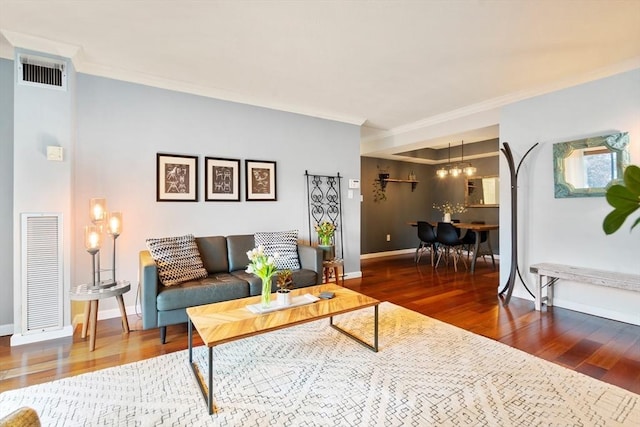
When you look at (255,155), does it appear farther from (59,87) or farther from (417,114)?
(417,114)

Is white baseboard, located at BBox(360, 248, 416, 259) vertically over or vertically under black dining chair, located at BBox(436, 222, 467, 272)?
under

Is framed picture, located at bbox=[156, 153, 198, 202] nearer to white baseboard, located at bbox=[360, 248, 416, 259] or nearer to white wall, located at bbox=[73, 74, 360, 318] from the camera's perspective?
white wall, located at bbox=[73, 74, 360, 318]

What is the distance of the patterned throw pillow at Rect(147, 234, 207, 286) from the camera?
2.87 m

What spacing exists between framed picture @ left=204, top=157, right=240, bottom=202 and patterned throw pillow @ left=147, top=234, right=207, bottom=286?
0.71m

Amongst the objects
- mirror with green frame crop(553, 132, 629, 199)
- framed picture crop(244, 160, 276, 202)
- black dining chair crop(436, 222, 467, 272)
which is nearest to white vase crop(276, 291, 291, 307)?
framed picture crop(244, 160, 276, 202)

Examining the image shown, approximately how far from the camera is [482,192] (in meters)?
6.90

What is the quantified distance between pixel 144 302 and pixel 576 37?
166 inches

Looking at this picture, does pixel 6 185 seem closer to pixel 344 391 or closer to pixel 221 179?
pixel 221 179

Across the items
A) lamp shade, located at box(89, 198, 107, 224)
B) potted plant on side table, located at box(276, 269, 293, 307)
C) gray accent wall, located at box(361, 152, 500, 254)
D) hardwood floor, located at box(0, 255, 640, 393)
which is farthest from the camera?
gray accent wall, located at box(361, 152, 500, 254)

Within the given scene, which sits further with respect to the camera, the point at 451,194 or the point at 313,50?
the point at 451,194

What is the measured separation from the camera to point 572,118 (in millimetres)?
3434

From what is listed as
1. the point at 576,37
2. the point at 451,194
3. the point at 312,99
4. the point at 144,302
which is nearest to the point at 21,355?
the point at 144,302

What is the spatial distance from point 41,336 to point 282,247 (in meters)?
2.28

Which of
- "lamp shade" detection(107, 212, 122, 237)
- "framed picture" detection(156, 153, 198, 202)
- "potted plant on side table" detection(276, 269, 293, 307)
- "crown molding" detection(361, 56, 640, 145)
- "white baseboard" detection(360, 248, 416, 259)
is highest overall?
"crown molding" detection(361, 56, 640, 145)
